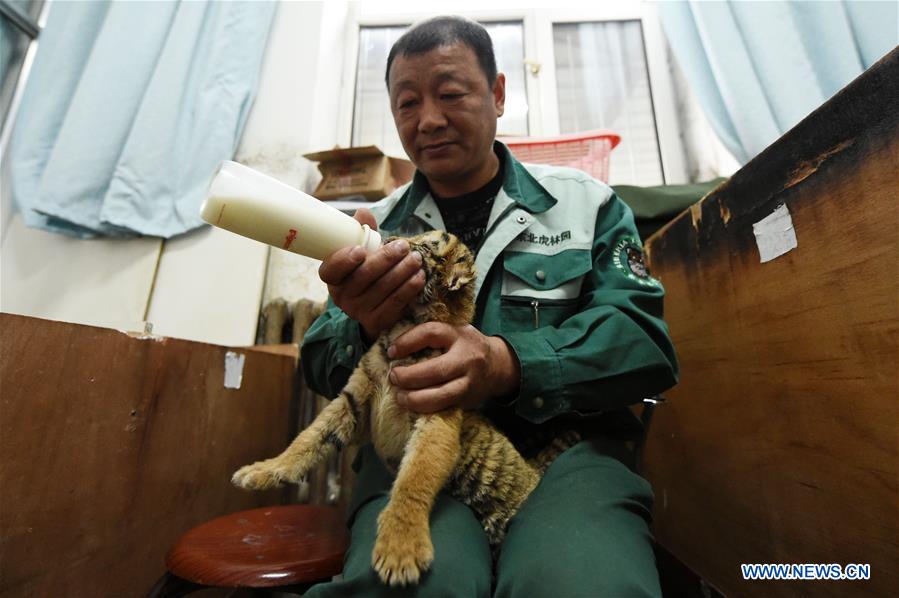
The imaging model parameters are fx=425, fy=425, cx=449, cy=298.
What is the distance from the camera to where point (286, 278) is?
2.20 metres

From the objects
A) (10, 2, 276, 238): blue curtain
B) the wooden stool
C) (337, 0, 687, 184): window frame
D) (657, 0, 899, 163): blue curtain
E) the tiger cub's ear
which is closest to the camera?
the wooden stool

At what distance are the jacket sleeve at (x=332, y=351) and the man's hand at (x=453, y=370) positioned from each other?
0.75ft

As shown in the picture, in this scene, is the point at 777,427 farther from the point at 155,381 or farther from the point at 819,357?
the point at 155,381

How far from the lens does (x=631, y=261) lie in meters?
1.05

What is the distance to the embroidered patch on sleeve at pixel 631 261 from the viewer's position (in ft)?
3.36

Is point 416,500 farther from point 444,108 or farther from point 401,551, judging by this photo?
point 444,108

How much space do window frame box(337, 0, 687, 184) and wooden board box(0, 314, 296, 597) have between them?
1999 millimetres

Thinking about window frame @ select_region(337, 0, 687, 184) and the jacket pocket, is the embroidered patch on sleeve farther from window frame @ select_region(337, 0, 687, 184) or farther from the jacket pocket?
window frame @ select_region(337, 0, 687, 184)

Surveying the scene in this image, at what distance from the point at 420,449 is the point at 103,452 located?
797mm

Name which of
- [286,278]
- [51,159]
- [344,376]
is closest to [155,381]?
[344,376]

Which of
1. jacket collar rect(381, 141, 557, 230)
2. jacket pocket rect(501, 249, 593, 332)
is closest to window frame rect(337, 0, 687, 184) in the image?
jacket collar rect(381, 141, 557, 230)

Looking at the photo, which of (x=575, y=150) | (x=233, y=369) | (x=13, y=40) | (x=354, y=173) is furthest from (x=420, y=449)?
(x=13, y=40)

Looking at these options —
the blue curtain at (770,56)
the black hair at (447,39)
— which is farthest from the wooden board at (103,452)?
the blue curtain at (770,56)

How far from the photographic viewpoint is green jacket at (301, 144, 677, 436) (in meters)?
0.87
